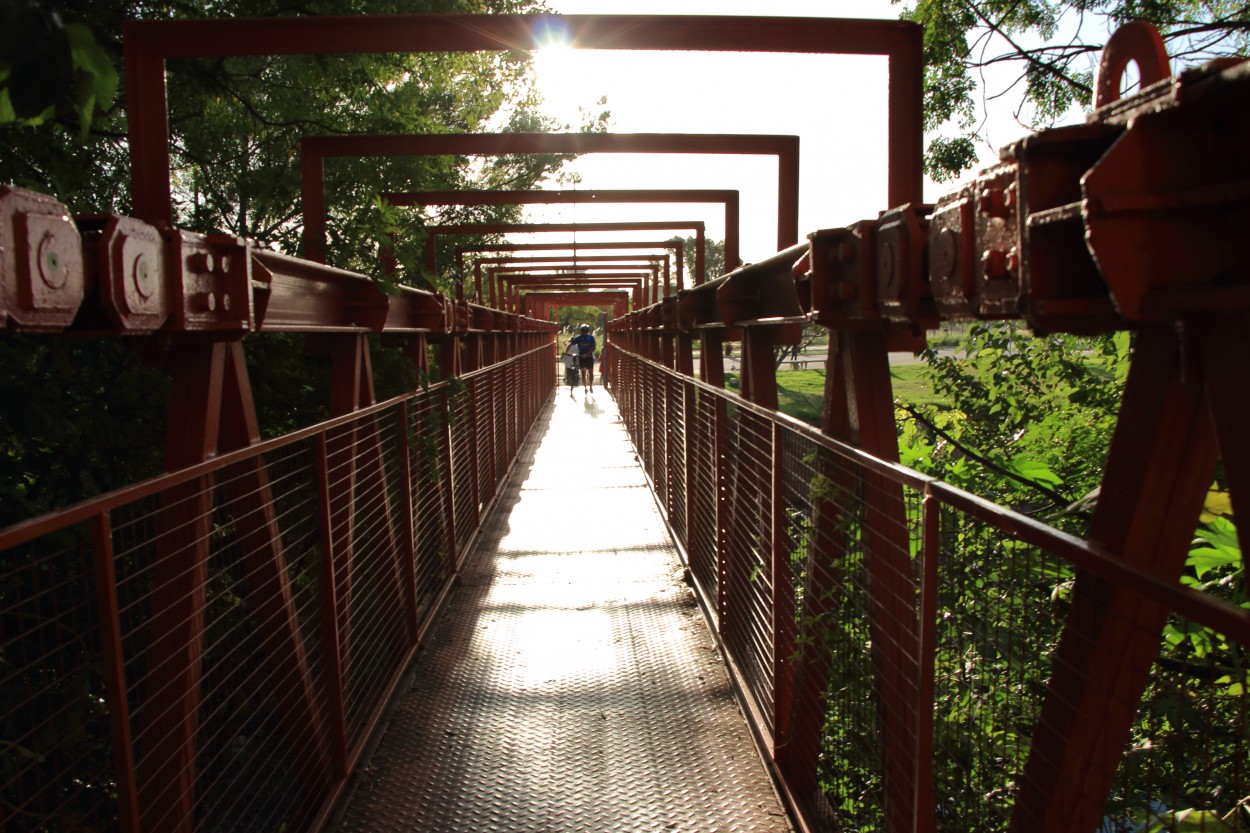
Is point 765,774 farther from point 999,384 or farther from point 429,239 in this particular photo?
point 429,239

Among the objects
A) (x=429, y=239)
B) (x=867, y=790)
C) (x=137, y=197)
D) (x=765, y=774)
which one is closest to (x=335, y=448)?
(x=137, y=197)

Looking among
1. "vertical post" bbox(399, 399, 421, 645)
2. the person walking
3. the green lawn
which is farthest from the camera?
the person walking

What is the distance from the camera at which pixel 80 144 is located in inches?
224

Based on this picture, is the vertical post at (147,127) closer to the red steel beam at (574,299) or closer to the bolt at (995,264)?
the bolt at (995,264)

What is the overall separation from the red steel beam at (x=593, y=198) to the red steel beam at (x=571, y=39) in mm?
5025

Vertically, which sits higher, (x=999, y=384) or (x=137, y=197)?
(x=137, y=197)

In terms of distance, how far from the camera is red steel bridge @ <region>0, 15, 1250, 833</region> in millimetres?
1624

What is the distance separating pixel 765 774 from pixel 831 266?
2236 millimetres

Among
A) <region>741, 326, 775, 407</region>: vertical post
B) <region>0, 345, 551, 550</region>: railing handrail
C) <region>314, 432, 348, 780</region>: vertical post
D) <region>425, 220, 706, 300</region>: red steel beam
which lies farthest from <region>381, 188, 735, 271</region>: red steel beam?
<region>0, 345, 551, 550</region>: railing handrail

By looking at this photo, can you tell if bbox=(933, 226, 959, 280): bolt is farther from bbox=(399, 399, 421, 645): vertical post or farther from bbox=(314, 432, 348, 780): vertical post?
bbox=(399, 399, 421, 645): vertical post

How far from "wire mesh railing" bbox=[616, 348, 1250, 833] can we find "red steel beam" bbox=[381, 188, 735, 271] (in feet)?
12.8

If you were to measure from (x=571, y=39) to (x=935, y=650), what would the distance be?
281 centimetres

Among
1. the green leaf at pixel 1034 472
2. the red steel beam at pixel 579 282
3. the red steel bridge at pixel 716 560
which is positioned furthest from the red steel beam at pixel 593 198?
the red steel beam at pixel 579 282

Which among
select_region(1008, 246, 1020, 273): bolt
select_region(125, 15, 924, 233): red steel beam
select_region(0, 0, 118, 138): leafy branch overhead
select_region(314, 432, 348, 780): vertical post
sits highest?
select_region(125, 15, 924, 233): red steel beam
